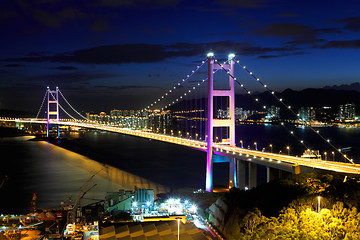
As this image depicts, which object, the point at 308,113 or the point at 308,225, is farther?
the point at 308,113

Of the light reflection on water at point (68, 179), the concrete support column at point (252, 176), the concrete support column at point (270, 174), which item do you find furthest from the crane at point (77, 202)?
the concrete support column at point (270, 174)

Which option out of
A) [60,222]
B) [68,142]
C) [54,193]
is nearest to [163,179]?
[54,193]

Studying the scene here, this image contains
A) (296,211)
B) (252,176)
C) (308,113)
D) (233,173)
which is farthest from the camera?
(308,113)

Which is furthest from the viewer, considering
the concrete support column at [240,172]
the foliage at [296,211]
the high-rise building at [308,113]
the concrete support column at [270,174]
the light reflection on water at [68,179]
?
the high-rise building at [308,113]

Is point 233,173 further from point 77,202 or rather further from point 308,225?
point 308,225

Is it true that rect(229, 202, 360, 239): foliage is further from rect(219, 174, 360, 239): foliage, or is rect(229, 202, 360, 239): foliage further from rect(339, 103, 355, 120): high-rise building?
rect(339, 103, 355, 120): high-rise building

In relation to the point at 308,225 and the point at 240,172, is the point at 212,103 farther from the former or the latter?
the point at 308,225

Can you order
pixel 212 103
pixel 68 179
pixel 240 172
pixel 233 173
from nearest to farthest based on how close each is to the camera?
1. pixel 240 172
2. pixel 233 173
3. pixel 212 103
4. pixel 68 179

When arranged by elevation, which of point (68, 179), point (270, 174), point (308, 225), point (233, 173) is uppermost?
point (308, 225)

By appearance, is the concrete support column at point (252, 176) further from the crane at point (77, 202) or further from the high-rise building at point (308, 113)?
the high-rise building at point (308, 113)

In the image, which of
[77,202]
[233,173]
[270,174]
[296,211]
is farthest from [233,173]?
[296,211]

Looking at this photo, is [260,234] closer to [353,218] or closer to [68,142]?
[353,218]

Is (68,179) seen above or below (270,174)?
below

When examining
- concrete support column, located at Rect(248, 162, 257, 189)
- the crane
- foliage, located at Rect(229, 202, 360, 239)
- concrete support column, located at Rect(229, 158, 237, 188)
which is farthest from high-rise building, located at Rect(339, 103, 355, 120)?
foliage, located at Rect(229, 202, 360, 239)
